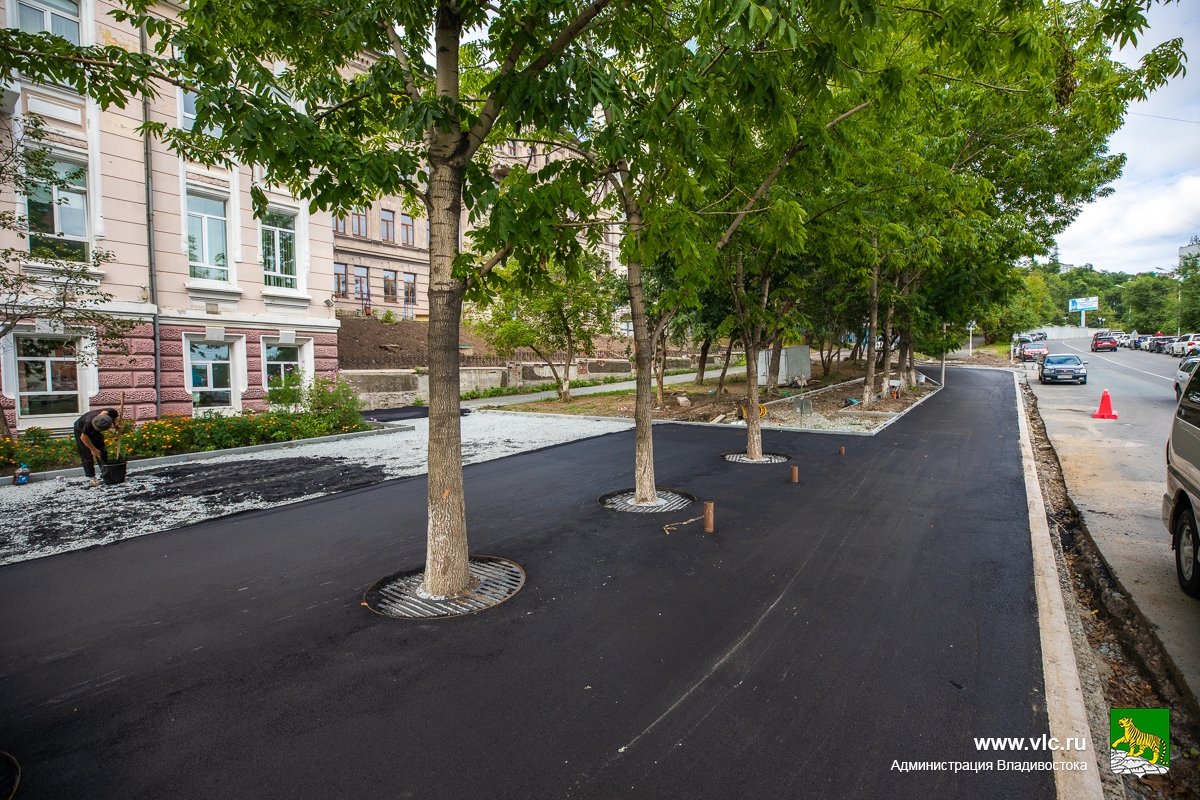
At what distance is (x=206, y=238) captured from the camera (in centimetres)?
1695

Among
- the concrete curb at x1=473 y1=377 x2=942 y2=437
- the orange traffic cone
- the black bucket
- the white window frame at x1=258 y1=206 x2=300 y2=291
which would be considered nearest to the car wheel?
the concrete curb at x1=473 y1=377 x2=942 y2=437

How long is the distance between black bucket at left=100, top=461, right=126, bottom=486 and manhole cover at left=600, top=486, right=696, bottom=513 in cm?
864

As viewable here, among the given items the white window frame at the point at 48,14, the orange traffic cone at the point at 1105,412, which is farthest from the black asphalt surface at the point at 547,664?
the white window frame at the point at 48,14

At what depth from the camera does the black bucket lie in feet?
32.4

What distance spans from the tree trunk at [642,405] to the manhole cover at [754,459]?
339 cm

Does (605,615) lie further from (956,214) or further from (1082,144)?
(1082,144)

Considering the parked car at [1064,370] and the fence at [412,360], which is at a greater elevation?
the fence at [412,360]

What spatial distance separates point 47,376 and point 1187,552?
2153 centimetres

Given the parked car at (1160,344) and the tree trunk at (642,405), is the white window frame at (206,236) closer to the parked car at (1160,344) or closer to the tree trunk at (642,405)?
the tree trunk at (642,405)

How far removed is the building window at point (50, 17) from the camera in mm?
13625

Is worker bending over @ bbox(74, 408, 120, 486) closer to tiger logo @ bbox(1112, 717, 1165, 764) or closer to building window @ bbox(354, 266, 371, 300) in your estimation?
tiger logo @ bbox(1112, 717, 1165, 764)

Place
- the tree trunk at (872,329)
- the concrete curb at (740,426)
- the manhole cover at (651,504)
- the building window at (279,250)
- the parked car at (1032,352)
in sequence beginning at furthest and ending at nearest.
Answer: the parked car at (1032,352) → the building window at (279,250) → the tree trunk at (872,329) → the concrete curb at (740,426) → the manhole cover at (651,504)

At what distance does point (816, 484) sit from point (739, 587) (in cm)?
478

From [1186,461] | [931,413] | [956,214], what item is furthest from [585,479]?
[931,413]
